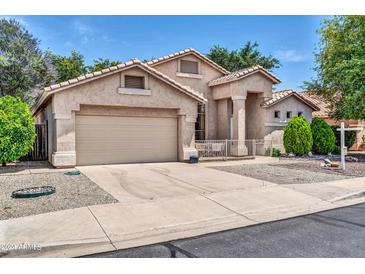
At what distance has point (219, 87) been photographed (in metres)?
18.6

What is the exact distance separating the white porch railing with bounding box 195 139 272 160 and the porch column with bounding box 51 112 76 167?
6562 mm

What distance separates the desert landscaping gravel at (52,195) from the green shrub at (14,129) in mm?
1325

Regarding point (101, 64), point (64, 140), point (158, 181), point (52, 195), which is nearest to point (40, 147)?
point (64, 140)

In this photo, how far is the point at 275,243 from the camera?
4.82 metres

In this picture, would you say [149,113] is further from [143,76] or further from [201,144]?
[201,144]

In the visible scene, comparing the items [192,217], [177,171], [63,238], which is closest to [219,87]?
[177,171]

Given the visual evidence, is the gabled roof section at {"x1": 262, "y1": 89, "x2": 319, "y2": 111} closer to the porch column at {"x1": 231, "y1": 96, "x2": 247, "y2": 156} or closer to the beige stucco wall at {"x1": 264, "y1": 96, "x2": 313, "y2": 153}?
the beige stucco wall at {"x1": 264, "y1": 96, "x2": 313, "y2": 153}

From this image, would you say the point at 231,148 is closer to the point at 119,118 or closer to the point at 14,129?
the point at 119,118

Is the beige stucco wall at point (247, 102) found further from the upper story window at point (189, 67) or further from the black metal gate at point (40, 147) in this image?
the black metal gate at point (40, 147)

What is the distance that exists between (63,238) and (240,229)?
3.13 meters

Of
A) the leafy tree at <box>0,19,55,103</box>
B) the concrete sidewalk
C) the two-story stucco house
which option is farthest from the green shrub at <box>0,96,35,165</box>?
the leafy tree at <box>0,19,55,103</box>

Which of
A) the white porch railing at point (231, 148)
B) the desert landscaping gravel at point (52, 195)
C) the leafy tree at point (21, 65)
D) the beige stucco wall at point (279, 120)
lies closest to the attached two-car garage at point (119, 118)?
the white porch railing at point (231, 148)

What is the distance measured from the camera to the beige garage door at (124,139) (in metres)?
13.0

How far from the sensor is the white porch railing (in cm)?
1623
